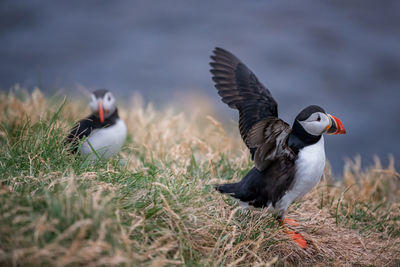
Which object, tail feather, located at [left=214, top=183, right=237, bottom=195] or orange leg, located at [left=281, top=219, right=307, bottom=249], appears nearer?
orange leg, located at [left=281, top=219, right=307, bottom=249]

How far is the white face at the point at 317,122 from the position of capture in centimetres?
299

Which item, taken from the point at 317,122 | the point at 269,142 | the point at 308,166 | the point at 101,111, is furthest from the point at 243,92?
the point at 101,111

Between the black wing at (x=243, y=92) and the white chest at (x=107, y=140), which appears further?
the white chest at (x=107, y=140)

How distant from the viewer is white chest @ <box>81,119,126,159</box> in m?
4.14

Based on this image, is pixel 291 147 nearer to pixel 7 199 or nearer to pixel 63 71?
pixel 7 199

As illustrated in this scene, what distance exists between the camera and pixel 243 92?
3277 millimetres

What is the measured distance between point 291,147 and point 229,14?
1339 cm

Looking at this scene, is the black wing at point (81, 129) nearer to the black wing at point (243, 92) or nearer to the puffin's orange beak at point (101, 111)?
the puffin's orange beak at point (101, 111)

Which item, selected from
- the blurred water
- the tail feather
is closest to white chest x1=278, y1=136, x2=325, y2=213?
the tail feather

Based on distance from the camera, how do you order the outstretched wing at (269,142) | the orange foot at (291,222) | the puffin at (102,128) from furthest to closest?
the puffin at (102,128) < the orange foot at (291,222) < the outstretched wing at (269,142)

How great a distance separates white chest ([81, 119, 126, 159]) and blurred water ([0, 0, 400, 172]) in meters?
6.02

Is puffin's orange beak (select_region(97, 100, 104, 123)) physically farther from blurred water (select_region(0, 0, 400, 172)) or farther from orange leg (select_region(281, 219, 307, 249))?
blurred water (select_region(0, 0, 400, 172))

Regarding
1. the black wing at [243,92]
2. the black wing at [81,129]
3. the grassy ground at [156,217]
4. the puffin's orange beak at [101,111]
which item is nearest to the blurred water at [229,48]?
the grassy ground at [156,217]

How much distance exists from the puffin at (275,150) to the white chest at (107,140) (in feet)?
4.52
